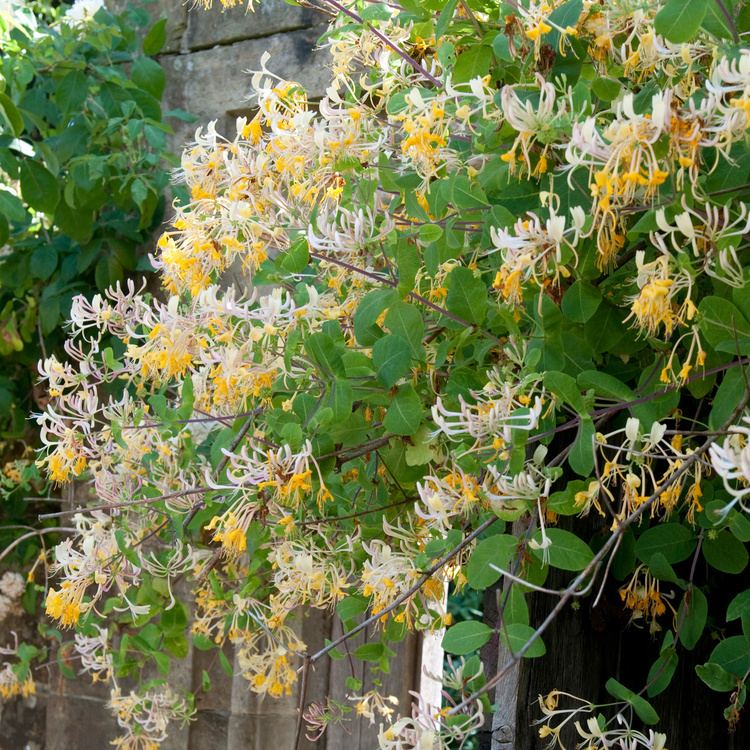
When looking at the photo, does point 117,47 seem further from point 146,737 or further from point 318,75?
point 146,737

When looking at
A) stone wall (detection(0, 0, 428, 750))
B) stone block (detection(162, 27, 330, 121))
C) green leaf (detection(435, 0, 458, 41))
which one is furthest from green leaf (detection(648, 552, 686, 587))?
stone block (detection(162, 27, 330, 121))

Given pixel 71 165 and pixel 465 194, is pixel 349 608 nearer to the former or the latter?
pixel 465 194

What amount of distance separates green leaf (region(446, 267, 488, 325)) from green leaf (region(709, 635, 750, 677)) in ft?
1.42

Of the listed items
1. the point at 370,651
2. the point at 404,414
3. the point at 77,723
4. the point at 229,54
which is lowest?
the point at 77,723

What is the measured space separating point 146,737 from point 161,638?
0.18 m

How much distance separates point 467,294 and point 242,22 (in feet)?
5.77

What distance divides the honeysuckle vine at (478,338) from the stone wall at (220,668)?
0.94m

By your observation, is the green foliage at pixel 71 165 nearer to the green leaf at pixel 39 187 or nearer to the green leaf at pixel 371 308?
the green leaf at pixel 39 187

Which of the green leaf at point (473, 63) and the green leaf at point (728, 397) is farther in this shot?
the green leaf at point (473, 63)

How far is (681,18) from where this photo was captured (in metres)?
0.87

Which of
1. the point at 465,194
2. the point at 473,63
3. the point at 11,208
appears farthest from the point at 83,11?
the point at 465,194

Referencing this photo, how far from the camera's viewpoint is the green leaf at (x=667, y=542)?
1.21m

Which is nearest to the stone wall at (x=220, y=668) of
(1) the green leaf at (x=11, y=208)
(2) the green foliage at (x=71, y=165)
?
(2) the green foliage at (x=71, y=165)

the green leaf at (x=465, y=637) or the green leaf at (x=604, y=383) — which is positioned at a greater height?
the green leaf at (x=604, y=383)
